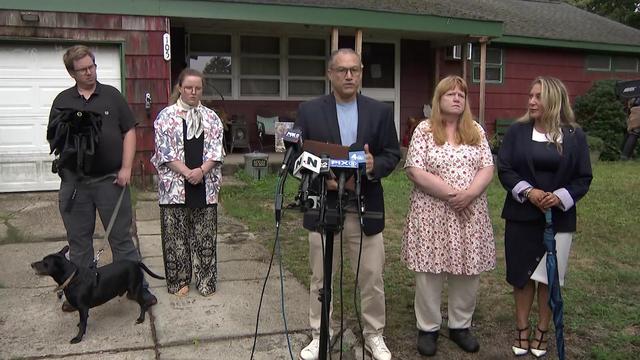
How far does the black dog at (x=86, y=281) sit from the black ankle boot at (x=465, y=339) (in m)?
1.97

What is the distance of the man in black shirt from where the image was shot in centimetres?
363

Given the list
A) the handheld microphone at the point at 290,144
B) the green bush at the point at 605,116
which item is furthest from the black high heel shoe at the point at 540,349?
the green bush at the point at 605,116

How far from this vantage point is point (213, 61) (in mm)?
10789

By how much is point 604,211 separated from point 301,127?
18.1ft

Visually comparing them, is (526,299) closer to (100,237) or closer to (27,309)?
(27,309)

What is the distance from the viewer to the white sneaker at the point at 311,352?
3.24m

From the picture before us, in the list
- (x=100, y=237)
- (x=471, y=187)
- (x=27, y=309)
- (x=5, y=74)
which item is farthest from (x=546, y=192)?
(x=5, y=74)

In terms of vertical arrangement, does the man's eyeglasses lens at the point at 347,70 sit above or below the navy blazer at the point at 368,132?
above

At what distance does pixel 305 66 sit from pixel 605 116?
6857 mm

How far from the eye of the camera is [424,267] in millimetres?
3299

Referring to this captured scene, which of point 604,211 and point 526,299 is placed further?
point 604,211

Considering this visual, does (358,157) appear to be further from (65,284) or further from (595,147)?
(595,147)

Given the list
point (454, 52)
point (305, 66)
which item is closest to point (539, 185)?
point (305, 66)

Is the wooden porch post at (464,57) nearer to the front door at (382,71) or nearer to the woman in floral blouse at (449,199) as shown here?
the front door at (382,71)
